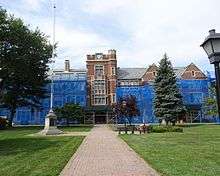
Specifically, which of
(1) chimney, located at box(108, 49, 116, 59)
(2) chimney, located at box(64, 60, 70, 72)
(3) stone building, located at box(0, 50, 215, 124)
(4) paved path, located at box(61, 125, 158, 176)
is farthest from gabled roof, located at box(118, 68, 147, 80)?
(4) paved path, located at box(61, 125, 158, 176)

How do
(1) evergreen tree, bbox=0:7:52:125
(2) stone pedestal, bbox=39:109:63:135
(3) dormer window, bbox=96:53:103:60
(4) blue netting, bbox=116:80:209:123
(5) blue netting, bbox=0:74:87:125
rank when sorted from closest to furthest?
1. (2) stone pedestal, bbox=39:109:63:135
2. (1) evergreen tree, bbox=0:7:52:125
3. (4) blue netting, bbox=116:80:209:123
4. (5) blue netting, bbox=0:74:87:125
5. (3) dormer window, bbox=96:53:103:60

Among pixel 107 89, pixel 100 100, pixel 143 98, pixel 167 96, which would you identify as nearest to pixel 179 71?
pixel 143 98

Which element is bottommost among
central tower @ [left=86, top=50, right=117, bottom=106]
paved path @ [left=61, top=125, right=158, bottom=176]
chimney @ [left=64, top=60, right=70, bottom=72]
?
paved path @ [left=61, top=125, right=158, bottom=176]

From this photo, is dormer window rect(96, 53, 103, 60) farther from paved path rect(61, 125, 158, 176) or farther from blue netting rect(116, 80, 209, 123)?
paved path rect(61, 125, 158, 176)

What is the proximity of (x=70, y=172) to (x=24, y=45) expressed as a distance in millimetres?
38115

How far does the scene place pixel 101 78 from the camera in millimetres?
76188

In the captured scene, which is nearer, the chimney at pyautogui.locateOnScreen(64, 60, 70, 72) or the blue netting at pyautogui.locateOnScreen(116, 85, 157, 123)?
the blue netting at pyautogui.locateOnScreen(116, 85, 157, 123)

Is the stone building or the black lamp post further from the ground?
the stone building

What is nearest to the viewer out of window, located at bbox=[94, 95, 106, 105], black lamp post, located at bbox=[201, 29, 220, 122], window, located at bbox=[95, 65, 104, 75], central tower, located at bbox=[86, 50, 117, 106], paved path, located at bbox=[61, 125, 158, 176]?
black lamp post, located at bbox=[201, 29, 220, 122]

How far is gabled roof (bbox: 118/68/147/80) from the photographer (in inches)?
3091

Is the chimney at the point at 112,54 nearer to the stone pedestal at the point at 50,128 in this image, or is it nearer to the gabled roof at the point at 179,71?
the gabled roof at the point at 179,71

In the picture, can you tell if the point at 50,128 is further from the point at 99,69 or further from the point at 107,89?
the point at 99,69

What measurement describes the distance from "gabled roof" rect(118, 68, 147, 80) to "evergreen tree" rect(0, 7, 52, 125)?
2773 cm

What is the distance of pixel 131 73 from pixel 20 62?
3726cm
